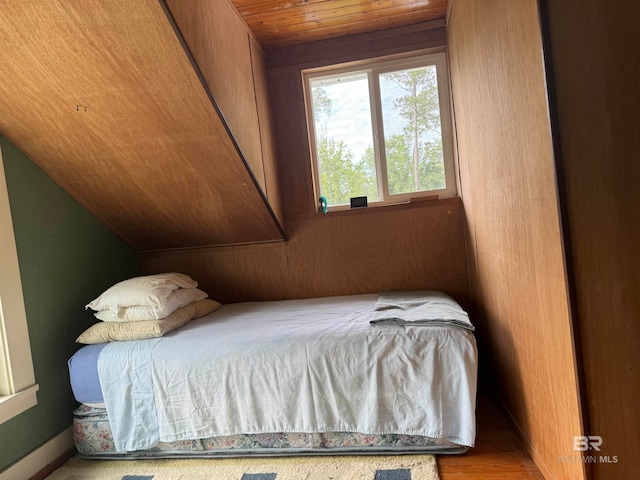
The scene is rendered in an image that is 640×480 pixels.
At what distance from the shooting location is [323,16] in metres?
2.32

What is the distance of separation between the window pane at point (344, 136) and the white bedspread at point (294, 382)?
3.77 feet

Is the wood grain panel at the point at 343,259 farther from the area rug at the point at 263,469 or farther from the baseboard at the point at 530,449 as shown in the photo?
the area rug at the point at 263,469

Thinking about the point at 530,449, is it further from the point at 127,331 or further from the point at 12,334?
the point at 12,334

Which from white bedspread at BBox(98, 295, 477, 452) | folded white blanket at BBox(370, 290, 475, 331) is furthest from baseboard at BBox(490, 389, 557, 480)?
folded white blanket at BBox(370, 290, 475, 331)

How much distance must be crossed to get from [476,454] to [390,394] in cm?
46

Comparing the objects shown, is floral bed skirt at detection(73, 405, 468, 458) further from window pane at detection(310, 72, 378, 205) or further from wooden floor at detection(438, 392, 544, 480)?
window pane at detection(310, 72, 378, 205)

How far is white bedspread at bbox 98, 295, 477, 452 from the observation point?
165 cm

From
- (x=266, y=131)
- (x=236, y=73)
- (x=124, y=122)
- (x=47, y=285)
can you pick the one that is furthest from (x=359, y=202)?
(x=47, y=285)

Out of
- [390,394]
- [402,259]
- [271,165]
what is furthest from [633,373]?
[271,165]

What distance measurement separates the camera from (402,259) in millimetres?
2625

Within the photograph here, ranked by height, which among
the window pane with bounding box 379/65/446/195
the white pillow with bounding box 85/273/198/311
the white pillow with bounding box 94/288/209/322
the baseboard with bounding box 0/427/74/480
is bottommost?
the baseboard with bounding box 0/427/74/480

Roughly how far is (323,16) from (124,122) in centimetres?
133

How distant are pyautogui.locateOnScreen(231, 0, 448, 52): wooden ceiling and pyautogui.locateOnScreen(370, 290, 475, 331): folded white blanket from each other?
5.70 ft

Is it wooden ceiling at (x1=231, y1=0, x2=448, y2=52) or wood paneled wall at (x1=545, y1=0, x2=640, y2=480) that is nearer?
wood paneled wall at (x1=545, y1=0, x2=640, y2=480)
